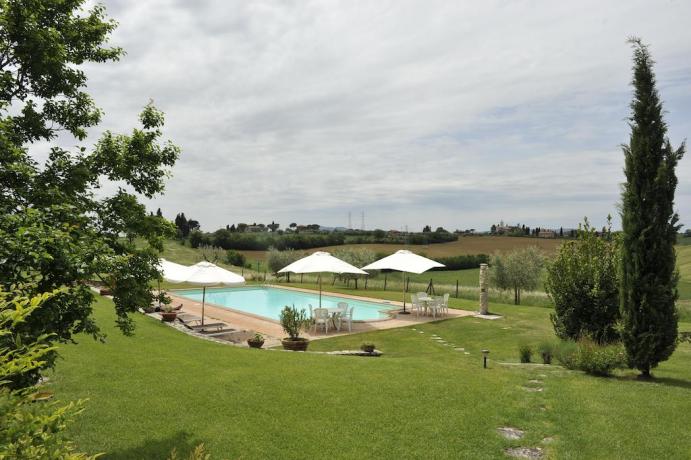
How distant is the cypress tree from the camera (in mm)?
7977

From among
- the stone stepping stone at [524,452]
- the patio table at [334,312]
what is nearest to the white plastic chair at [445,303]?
the patio table at [334,312]

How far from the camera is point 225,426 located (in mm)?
5641

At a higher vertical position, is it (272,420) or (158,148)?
(158,148)

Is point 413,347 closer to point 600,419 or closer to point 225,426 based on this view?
point 600,419

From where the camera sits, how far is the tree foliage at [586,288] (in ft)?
33.8

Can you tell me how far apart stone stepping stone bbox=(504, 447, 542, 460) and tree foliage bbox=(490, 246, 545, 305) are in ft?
78.3

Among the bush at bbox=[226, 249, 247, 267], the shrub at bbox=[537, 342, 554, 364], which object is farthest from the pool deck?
the bush at bbox=[226, 249, 247, 267]

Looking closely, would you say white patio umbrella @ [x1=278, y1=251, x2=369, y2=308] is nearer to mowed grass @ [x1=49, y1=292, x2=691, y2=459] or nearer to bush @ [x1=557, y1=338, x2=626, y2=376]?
mowed grass @ [x1=49, y1=292, x2=691, y2=459]

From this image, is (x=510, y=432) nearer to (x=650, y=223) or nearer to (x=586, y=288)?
(x=650, y=223)

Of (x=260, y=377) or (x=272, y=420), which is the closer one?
(x=272, y=420)

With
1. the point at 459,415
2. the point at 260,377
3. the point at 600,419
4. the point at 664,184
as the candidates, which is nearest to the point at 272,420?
the point at 260,377

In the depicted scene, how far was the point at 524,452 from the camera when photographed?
5199 millimetres

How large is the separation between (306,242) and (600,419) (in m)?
50.2

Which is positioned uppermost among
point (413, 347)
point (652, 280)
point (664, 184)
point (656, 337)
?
point (664, 184)
